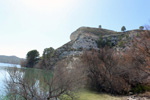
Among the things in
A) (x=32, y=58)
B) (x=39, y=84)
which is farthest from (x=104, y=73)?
(x=32, y=58)

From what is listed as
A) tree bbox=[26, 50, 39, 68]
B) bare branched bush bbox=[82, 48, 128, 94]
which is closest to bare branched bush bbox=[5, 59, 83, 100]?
bare branched bush bbox=[82, 48, 128, 94]

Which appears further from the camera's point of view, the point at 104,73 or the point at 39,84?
the point at 104,73

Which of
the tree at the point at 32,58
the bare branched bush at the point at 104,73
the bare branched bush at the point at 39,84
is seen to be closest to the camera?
the bare branched bush at the point at 39,84

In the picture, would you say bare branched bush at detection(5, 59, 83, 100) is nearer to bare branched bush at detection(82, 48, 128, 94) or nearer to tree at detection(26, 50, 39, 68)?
bare branched bush at detection(82, 48, 128, 94)

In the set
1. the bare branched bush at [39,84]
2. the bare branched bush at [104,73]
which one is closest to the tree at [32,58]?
the bare branched bush at [104,73]

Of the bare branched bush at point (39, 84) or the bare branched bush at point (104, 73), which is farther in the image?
the bare branched bush at point (104, 73)

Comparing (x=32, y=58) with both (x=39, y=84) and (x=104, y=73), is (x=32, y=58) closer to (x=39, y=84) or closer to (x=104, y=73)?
(x=104, y=73)

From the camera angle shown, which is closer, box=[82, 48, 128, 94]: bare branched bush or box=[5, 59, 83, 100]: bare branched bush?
box=[5, 59, 83, 100]: bare branched bush

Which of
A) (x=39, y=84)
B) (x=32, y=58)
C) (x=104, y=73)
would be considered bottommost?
(x=39, y=84)

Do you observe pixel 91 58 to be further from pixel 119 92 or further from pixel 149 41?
pixel 149 41

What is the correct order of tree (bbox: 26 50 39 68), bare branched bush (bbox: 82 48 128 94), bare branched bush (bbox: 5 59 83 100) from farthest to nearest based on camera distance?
tree (bbox: 26 50 39 68) < bare branched bush (bbox: 82 48 128 94) < bare branched bush (bbox: 5 59 83 100)

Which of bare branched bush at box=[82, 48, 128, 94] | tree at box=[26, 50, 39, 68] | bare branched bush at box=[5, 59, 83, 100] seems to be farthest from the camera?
tree at box=[26, 50, 39, 68]

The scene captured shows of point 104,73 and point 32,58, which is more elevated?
point 32,58

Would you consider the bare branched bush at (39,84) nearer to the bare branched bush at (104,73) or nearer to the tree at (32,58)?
the bare branched bush at (104,73)
